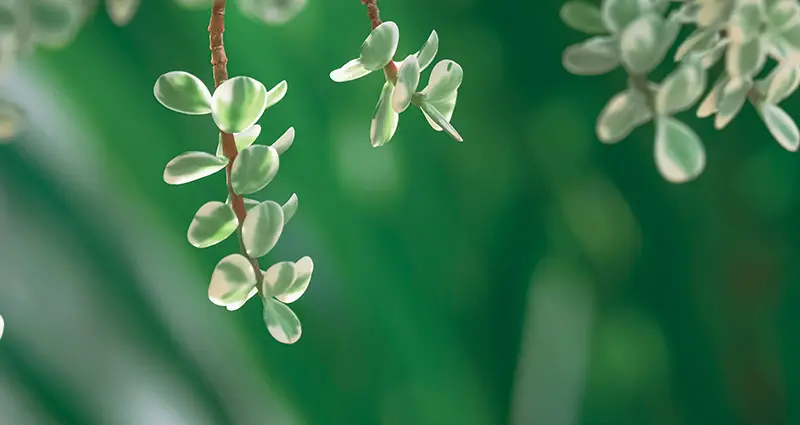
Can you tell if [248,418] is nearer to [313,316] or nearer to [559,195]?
[313,316]

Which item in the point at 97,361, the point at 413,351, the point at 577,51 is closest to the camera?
the point at 577,51

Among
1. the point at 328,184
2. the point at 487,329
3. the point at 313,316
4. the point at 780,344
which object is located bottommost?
the point at 780,344

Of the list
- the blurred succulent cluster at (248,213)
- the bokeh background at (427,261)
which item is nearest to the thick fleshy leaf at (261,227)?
the blurred succulent cluster at (248,213)

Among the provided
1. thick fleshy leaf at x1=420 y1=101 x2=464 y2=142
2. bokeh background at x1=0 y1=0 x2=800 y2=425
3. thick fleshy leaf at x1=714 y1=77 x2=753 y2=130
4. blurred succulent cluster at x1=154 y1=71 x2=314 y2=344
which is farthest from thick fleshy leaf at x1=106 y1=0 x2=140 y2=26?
bokeh background at x1=0 y1=0 x2=800 y2=425

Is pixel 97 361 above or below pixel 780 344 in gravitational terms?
above

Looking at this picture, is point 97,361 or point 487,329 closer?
point 97,361

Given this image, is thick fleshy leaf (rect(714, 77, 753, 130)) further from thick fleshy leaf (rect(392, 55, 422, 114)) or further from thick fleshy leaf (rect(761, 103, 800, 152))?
thick fleshy leaf (rect(392, 55, 422, 114))

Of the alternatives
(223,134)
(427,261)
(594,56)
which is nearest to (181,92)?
(223,134)

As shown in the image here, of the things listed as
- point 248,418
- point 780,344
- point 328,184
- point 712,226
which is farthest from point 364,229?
point 780,344
